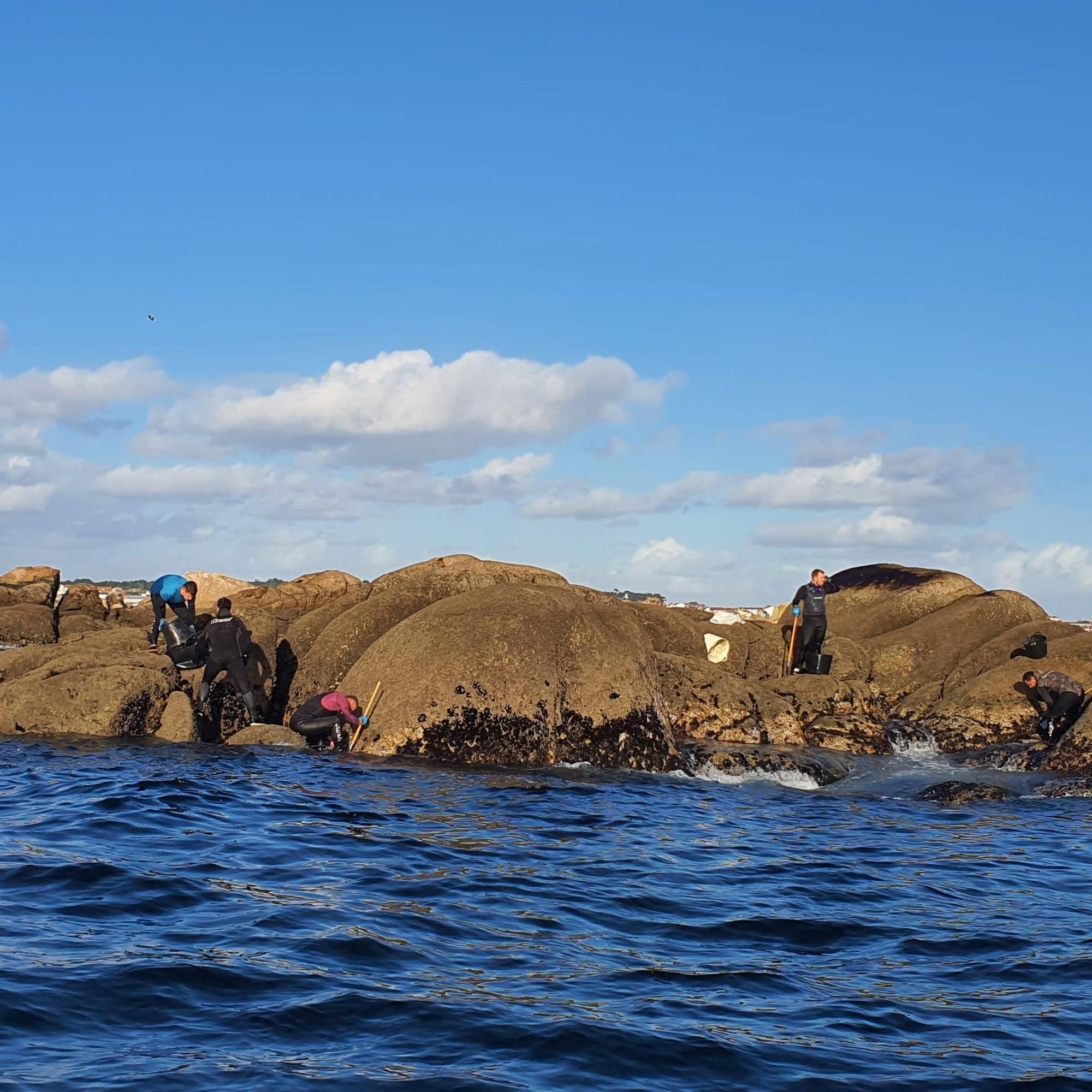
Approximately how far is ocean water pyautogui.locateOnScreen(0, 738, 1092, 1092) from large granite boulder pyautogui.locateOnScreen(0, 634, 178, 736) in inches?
151

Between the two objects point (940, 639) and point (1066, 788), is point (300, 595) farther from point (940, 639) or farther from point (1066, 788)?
point (1066, 788)

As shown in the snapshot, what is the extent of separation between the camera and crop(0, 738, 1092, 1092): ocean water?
7609 mm

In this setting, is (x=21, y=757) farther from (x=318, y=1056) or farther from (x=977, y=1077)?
(x=977, y=1077)

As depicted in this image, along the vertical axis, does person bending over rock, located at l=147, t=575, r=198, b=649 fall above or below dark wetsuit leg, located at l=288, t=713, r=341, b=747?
above

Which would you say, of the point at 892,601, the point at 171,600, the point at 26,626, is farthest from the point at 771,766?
the point at 26,626

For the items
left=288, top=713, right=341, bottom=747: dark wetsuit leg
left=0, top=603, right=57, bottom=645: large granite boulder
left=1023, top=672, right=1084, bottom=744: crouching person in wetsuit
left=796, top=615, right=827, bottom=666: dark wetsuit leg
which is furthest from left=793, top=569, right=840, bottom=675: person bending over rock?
left=0, top=603, right=57, bottom=645: large granite boulder

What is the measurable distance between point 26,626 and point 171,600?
19759 mm

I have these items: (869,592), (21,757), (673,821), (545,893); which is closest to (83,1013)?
(545,893)

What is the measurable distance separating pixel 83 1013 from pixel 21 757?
42.4 feet

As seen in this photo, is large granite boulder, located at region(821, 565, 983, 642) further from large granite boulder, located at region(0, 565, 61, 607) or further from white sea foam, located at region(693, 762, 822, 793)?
large granite boulder, located at region(0, 565, 61, 607)

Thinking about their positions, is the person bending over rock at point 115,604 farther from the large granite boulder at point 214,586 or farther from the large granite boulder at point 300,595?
the large granite boulder at point 300,595

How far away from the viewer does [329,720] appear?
21734mm

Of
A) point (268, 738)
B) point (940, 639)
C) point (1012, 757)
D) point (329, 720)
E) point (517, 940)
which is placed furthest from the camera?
point (940, 639)

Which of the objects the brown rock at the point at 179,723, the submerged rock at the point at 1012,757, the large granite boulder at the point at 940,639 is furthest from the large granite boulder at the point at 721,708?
the brown rock at the point at 179,723
